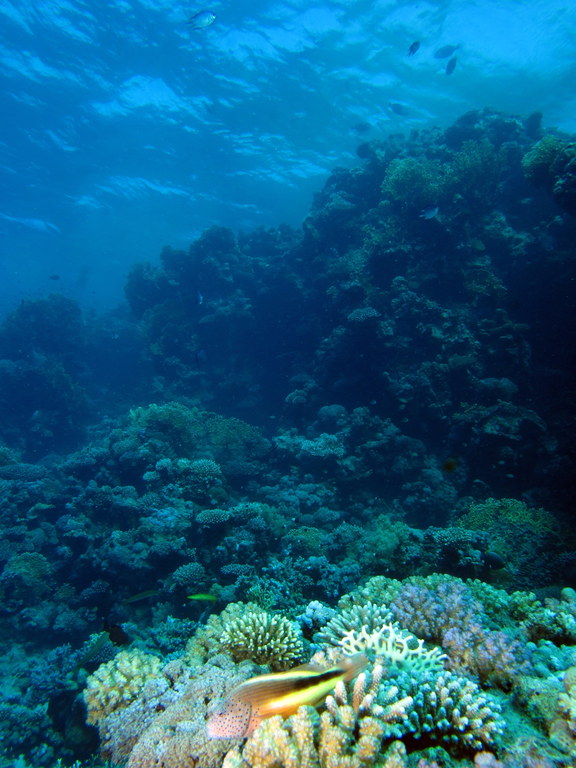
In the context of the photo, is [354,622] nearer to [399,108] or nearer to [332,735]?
[332,735]

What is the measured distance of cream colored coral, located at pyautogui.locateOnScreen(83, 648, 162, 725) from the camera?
4008 millimetres

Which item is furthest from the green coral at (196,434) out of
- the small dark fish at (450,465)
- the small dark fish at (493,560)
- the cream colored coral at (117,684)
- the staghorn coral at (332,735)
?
the staghorn coral at (332,735)

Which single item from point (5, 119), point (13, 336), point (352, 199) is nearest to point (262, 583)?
point (352, 199)

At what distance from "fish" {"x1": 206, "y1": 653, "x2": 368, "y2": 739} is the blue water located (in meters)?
22.9

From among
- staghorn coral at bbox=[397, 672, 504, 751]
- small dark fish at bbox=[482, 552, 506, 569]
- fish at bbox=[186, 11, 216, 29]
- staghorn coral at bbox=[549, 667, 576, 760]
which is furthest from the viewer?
fish at bbox=[186, 11, 216, 29]

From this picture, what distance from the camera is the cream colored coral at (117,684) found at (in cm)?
401

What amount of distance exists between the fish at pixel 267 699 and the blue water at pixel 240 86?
22.9 metres

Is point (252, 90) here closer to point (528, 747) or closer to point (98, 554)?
point (98, 554)

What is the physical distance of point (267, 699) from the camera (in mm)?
2191

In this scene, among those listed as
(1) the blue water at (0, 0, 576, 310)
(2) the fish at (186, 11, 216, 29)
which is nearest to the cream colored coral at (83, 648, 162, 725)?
(2) the fish at (186, 11, 216, 29)

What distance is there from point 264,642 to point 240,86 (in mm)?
25774

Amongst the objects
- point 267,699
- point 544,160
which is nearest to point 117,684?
point 267,699

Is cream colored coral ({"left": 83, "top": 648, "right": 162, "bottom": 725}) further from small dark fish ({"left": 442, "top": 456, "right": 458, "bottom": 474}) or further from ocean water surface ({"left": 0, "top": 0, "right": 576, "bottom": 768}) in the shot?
small dark fish ({"left": 442, "top": 456, "right": 458, "bottom": 474})

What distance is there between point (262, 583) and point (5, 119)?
96.2 ft
